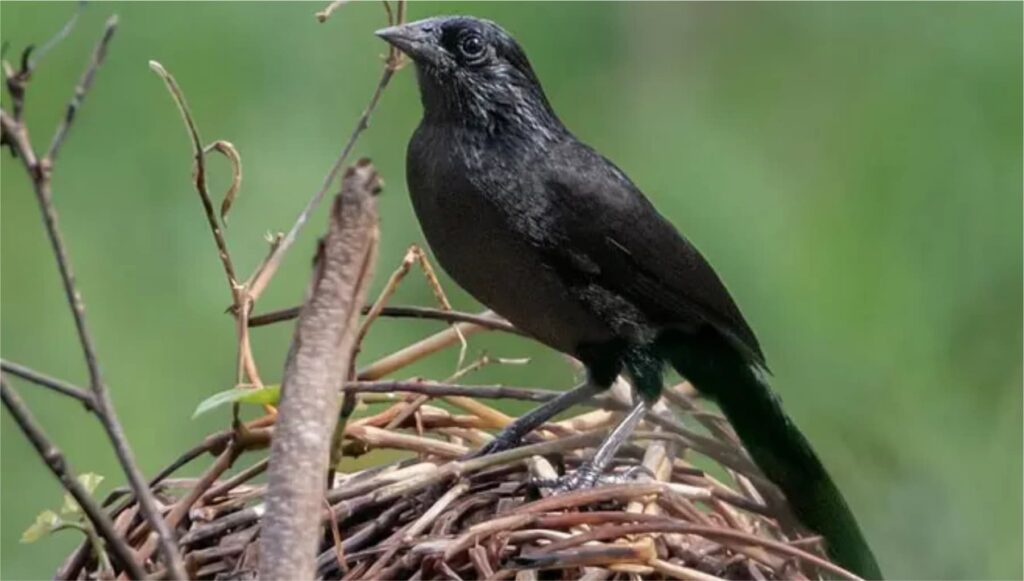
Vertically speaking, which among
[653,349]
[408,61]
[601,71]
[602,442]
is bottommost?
[602,442]

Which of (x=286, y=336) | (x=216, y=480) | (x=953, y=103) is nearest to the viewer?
(x=216, y=480)

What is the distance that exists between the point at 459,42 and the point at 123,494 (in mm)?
653

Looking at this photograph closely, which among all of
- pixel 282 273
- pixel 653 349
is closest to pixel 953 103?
pixel 282 273

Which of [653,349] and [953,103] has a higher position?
[953,103]

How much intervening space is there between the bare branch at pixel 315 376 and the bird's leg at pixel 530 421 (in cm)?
59

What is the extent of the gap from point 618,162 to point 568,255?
3.94ft

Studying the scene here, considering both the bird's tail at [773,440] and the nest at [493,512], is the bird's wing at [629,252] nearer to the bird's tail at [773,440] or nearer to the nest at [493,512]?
the bird's tail at [773,440]

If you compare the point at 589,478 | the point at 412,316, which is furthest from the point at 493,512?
the point at 412,316

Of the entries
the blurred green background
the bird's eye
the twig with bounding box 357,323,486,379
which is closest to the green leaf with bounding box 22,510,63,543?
the twig with bounding box 357,323,486,379

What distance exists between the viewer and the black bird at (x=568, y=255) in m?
1.68

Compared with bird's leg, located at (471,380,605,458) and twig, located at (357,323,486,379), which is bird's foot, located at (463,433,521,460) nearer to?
bird's leg, located at (471,380,605,458)

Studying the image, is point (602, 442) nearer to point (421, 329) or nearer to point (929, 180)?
point (421, 329)

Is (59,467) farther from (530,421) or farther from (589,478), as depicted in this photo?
(530,421)

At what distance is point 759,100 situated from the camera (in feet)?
9.93
